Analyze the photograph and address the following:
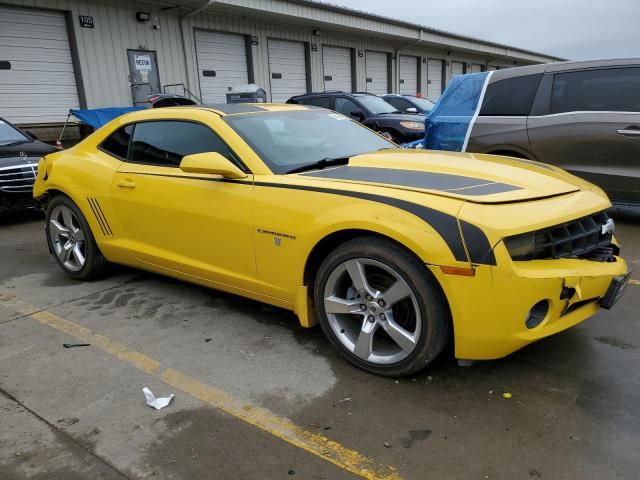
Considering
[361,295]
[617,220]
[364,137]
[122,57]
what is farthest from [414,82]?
[361,295]

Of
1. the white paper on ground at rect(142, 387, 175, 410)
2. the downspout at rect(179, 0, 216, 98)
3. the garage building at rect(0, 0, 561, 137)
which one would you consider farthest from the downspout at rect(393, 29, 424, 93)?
the white paper on ground at rect(142, 387, 175, 410)

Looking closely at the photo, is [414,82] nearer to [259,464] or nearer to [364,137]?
[364,137]

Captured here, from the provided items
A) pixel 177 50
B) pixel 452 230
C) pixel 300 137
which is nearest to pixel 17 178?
pixel 300 137

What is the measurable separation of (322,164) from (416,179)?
2.40 ft

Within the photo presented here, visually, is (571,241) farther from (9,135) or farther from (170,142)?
(9,135)

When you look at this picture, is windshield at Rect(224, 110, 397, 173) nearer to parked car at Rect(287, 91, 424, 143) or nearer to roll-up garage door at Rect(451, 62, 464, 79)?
parked car at Rect(287, 91, 424, 143)

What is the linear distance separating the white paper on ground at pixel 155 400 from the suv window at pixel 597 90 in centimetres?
504

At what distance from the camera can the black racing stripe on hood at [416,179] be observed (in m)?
2.68

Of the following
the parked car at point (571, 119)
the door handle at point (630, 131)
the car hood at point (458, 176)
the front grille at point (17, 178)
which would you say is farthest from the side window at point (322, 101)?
the car hood at point (458, 176)

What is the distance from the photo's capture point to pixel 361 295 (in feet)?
9.21

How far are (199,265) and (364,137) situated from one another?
5.25ft

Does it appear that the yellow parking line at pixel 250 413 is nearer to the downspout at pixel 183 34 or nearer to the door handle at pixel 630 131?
the door handle at pixel 630 131

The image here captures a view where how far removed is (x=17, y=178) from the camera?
7.11 meters

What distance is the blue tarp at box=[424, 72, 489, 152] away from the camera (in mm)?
6242
